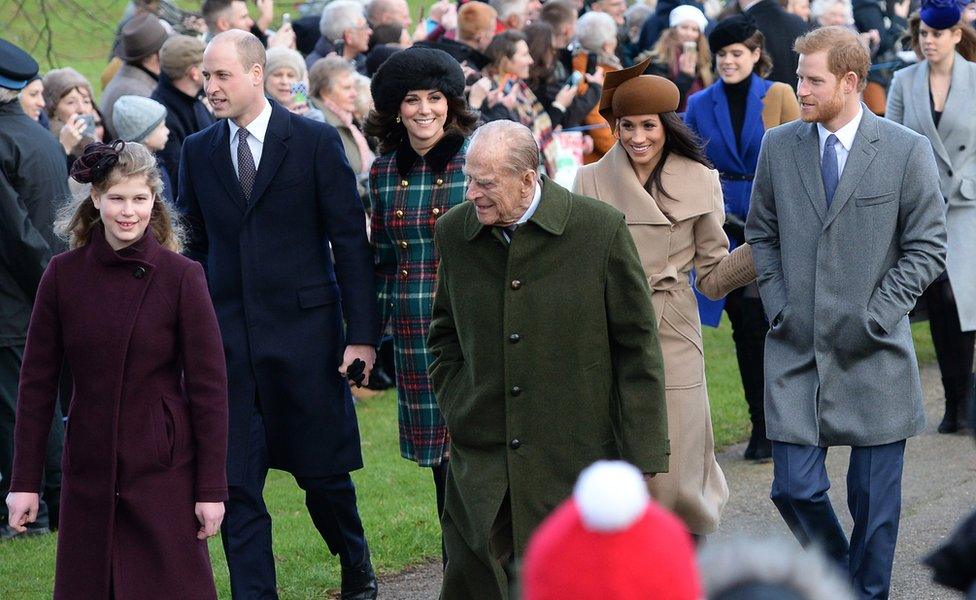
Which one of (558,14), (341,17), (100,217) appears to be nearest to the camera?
(100,217)

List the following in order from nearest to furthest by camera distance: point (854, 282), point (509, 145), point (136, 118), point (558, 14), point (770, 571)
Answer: point (770, 571), point (509, 145), point (854, 282), point (136, 118), point (558, 14)

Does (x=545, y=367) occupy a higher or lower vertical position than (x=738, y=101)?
lower

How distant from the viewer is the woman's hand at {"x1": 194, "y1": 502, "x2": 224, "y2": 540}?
16.0ft

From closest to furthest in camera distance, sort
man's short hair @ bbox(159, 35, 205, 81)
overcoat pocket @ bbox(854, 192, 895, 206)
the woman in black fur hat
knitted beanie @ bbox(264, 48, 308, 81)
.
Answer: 1. overcoat pocket @ bbox(854, 192, 895, 206)
2. the woman in black fur hat
3. man's short hair @ bbox(159, 35, 205, 81)
4. knitted beanie @ bbox(264, 48, 308, 81)

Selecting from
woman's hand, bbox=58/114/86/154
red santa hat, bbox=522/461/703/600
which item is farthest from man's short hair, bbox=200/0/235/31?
red santa hat, bbox=522/461/703/600

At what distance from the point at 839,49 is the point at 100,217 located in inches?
104

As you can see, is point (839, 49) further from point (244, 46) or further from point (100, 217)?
point (100, 217)

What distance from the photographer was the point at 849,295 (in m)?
5.50

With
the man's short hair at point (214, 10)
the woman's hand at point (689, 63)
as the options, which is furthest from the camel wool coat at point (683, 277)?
the woman's hand at point (689, 63)

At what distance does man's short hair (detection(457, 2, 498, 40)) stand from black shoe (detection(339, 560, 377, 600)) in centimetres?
538

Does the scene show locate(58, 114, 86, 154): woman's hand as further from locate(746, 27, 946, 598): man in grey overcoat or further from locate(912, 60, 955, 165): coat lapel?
locate(912, 60, 955, 165): coat lapel

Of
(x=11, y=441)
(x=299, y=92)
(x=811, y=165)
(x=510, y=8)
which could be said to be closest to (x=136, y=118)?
(x=299, y=92)

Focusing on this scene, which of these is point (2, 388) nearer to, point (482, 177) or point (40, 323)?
point (40, 323)

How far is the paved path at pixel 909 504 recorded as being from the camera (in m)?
6.36
